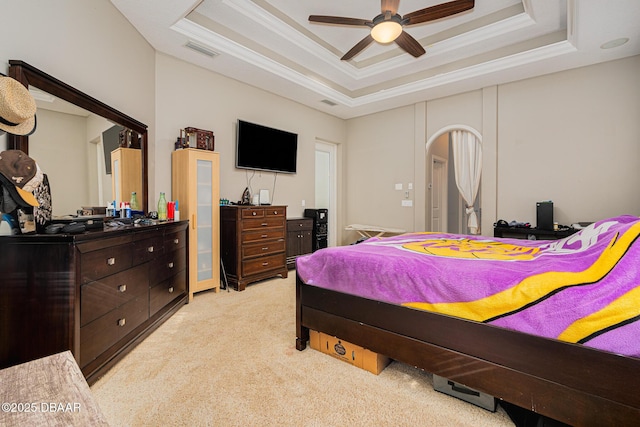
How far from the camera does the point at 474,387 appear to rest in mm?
1526

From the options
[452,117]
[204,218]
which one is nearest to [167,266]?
[204,218]

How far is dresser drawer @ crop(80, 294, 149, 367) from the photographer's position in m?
1.78

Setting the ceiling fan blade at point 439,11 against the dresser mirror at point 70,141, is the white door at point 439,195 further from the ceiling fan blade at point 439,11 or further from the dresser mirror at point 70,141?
the dresser mirror at point 70,141

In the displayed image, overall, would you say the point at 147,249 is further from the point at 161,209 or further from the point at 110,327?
the point at 161,209

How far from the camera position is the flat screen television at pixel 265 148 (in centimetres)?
437

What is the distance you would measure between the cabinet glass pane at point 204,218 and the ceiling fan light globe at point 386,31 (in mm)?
2339

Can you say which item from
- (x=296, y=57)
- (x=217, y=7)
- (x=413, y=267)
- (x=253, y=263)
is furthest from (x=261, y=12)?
(x=413, y=267)

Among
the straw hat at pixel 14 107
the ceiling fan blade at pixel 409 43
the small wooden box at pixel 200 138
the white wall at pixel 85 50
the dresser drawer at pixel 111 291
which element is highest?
the ceiling fan blade at pixel 409 43

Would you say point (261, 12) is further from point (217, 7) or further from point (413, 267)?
point (413, 267)

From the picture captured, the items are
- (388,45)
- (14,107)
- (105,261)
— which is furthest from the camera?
(388,45)

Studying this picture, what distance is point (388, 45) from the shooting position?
3.88 metres

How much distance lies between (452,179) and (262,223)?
447cm

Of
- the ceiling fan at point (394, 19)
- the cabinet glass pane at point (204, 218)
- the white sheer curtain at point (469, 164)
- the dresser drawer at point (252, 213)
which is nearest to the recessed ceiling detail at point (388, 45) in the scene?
the ceiling fan at point (394, 19)

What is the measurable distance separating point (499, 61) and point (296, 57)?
8.95ft
